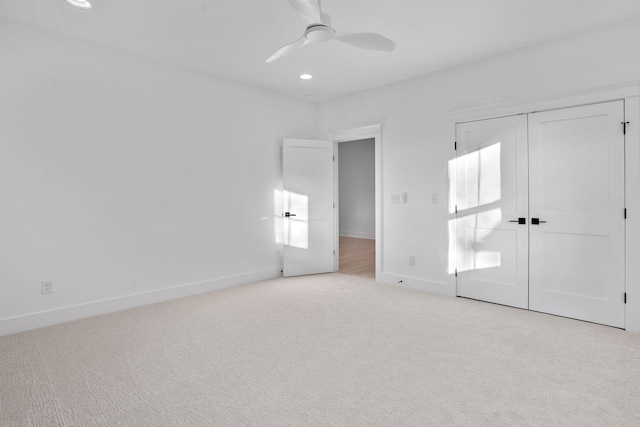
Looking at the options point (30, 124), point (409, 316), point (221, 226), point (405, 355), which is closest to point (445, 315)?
point (409, 316)

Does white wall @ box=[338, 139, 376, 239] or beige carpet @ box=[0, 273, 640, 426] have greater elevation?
white wall @ box=[338, 139, 376, 239]

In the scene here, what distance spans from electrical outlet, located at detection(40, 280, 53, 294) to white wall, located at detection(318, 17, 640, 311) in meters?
3.80

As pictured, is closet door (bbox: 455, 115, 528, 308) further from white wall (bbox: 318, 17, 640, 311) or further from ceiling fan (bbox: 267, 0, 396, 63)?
ceiling fan (bbox: 267, 0, 396, 63)

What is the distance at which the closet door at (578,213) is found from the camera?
316 cm

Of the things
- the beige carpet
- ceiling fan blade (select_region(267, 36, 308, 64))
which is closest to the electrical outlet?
the beige carpet

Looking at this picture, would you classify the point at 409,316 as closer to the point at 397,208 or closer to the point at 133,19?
the point at 397,208

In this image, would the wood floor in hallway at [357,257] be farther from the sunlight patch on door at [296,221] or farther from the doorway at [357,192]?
the sunlight patch on door at [296,221]

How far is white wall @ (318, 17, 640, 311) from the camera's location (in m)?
3.20

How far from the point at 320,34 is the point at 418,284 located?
130 inches

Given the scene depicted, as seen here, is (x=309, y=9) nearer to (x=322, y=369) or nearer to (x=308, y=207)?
(x=322, y=369)

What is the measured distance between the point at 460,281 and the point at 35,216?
176 inches

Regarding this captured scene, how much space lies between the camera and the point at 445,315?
3545 mm

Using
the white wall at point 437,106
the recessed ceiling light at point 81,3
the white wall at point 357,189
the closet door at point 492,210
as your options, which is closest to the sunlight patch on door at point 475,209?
the closet door at point 492,210

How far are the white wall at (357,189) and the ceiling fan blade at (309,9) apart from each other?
23.7 feet
